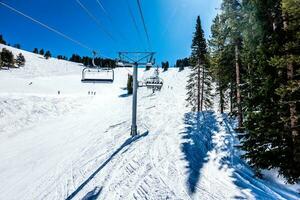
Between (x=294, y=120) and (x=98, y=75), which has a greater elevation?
(x=98, y=75)

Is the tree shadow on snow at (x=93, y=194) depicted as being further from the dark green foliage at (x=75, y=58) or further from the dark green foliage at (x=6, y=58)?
the dark green foliage at (x=75, y=58)

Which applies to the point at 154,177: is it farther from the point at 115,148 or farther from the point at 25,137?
the point at 25,137

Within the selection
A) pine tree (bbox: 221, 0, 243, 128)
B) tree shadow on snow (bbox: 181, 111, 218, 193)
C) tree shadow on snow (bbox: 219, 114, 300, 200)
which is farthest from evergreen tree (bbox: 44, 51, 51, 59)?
tree shadow on snow (bbox: 219, 114, 300, 200)

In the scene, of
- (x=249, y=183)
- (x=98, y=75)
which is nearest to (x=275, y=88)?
(x=249, y=183)

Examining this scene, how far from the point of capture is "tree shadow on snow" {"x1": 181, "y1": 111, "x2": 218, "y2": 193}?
39.9 ft

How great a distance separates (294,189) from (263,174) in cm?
173

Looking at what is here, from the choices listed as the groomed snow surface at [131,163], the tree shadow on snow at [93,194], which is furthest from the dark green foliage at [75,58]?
the tree shadow on snow at [93,194]

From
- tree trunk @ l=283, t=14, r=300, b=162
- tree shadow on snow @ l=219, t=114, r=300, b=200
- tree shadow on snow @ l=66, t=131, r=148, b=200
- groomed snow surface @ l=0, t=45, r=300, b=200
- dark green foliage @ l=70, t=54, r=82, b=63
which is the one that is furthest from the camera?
dark green foliage @ l=70, t=54, r=82, b=63

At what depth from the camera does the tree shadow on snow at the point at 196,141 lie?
39.9 ft

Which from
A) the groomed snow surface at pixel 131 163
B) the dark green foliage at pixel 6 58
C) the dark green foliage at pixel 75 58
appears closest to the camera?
the groomed snow surface at pixel 131 163

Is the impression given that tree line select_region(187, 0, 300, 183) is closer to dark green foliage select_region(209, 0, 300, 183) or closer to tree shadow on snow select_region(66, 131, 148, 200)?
dark green foliage select_region(209, 0, 300, 183)

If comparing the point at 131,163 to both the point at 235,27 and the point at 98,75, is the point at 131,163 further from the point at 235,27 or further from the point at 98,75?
the point at 235,27

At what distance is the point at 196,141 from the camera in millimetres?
17266

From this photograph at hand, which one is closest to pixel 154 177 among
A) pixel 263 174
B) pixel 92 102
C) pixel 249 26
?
pixel 263 174
